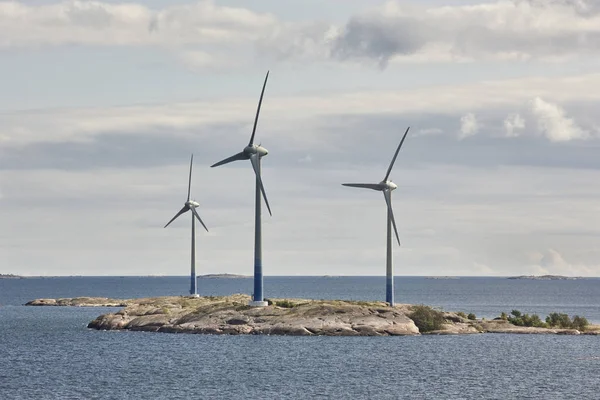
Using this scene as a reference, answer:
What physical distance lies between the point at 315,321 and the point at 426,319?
1715 centimetres

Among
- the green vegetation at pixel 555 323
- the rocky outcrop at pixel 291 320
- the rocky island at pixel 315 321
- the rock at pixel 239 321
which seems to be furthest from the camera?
the green vegetation at pixel 555 323

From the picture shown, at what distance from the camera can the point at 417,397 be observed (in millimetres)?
86062

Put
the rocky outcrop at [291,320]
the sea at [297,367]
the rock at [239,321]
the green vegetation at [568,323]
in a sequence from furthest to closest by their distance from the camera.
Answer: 1. the green vegetation at [568,323]
2. the rock at [239,321]
3. the rocky outcrop at [291,320]
4. the sea at [297,367]

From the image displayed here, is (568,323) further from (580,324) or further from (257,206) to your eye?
(257,206)

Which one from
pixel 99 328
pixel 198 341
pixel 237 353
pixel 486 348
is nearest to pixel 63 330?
pixel 99 328

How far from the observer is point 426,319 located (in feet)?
468

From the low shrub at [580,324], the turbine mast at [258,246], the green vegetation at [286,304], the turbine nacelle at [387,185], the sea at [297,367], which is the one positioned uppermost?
the turbine nacelle at [387,185]

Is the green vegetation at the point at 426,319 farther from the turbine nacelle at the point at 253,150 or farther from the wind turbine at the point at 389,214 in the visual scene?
the turbine nacelle at the point at 253,150

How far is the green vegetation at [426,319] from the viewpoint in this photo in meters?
142

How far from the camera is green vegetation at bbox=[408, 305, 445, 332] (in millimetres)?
142250

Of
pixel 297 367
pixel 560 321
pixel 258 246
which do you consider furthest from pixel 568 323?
pixel 297 367

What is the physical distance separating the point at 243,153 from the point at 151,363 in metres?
44.6

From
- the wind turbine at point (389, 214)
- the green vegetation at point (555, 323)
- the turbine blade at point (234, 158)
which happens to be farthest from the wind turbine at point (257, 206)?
the green vegetation at point (555, 323)

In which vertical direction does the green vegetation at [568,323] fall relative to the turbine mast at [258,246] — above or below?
below
